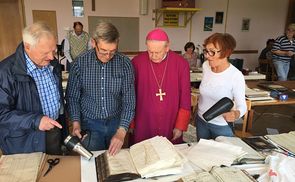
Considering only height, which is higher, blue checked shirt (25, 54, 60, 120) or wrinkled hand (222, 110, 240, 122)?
blue checked shirt (25, 54, 60, 120)

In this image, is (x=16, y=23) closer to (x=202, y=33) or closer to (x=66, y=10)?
(x=66, y=10)

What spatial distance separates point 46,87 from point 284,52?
471 centimetres

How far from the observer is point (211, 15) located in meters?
6.40

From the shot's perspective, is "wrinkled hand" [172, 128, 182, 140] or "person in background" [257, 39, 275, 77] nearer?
"wrinkled hand" [172, 128, 182, 140]

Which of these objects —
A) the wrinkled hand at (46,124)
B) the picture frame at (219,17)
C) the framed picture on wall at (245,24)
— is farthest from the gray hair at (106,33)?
the framed picture on wall at (245,24)

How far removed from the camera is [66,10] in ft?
17.7

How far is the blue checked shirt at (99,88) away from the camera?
5.16ft

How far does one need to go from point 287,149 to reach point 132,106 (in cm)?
90

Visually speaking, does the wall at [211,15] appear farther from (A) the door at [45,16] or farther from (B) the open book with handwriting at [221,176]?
(B) the open book with handwriting at [221,176]

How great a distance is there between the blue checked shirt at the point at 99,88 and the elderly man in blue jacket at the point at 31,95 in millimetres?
109

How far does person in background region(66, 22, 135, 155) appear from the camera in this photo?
157 centimetres

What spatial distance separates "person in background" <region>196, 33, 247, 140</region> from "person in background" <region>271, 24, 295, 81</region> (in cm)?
367

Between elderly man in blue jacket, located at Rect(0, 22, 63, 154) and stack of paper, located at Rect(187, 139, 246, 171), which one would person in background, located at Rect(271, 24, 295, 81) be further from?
elderly man in blue jacket, located at Rect(0, 22, 63, 154)

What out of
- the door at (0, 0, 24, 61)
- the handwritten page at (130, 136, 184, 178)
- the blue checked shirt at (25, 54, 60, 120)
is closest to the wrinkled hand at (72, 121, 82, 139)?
the blue checked shirt at (25, 54, 60, 120)
